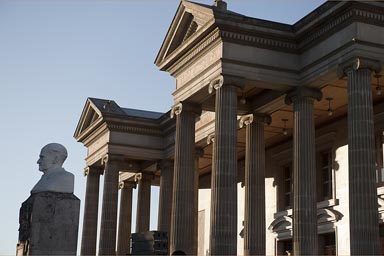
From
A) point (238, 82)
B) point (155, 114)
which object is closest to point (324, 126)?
point (238, 82)

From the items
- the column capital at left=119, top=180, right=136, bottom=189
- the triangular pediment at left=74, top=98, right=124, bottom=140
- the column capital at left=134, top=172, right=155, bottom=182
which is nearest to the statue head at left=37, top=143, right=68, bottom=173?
the triangular pediment at left=74, top=98, right=124, bottom=140

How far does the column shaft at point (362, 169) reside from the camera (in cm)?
1991

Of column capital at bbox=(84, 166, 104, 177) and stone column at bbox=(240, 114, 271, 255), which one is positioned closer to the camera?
stone column at bbox=(240, 114, 271, 255)

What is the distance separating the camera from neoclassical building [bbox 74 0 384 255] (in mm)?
21250

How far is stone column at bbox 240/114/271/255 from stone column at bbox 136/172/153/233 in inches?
597

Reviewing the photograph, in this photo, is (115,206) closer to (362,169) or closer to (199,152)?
(199,152)

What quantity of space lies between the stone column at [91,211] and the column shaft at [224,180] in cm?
1833

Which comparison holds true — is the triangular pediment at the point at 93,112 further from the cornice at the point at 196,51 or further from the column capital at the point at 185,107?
the column capital at the point at 185,107

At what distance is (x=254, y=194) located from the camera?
2680 cm

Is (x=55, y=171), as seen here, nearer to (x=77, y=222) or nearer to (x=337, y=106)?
(x=77, y=222)

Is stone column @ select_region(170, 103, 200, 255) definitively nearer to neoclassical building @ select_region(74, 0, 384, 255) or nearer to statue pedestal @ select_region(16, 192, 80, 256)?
neoclassical building @ select_region(74, 0, 384, 255)

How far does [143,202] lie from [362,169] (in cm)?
2341

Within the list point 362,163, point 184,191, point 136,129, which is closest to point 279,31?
point 362,163

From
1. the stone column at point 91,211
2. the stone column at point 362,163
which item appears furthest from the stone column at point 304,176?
the stone column at point 91,211
